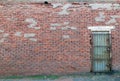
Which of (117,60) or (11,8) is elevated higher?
(11,8)

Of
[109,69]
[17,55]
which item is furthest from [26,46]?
[109,69]

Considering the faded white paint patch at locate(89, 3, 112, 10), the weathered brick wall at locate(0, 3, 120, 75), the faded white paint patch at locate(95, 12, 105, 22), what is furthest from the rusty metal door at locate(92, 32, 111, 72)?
the faded white paint patch at locate(89, 3, 112, 10)

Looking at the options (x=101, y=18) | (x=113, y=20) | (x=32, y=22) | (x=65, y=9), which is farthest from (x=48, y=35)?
(x=113, y=20)

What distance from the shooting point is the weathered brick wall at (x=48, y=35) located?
10547mm

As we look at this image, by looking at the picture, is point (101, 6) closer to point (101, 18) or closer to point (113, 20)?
point (101, 18)

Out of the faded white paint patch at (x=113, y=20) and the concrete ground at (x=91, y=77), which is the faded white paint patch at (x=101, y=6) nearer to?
the faded white paint patch at (x=113, y=20)

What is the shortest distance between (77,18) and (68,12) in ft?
1.32

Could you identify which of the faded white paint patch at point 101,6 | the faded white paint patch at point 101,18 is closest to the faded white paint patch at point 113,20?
the faded white paint patch at point 101,18

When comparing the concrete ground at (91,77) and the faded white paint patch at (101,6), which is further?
the faded white paint patch at (101,6)

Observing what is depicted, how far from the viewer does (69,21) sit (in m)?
10.6

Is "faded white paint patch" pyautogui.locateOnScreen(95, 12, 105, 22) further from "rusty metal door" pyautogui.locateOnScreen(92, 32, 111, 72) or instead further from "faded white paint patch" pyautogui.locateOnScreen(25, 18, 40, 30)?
"faded white paint patch" pyautogui.locateOnScreen(25, 18, 40, 30)

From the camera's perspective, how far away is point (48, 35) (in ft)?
34.8

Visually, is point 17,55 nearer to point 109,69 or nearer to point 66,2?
point 66,2

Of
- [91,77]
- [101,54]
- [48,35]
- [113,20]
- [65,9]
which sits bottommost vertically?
[91,77]
